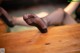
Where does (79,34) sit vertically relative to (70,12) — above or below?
below

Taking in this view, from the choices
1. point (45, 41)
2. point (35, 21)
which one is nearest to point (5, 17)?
point (35, 21)

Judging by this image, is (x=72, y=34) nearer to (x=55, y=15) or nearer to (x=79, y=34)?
(x=79, y=34)

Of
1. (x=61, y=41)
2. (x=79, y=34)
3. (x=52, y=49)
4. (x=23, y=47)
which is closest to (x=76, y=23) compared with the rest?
(x=79, y=34)

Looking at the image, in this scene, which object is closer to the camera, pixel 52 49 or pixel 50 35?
pixel 52 49

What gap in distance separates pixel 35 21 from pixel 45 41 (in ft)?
0.55

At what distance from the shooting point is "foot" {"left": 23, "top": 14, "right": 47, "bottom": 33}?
4.88 ft

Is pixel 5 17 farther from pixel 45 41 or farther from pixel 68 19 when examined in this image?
pixel 68 19

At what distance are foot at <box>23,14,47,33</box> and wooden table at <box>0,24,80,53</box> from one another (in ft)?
0.17

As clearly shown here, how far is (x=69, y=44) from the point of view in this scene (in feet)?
4.77

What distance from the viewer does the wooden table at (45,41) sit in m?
1.43

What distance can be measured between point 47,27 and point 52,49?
0.20 metres

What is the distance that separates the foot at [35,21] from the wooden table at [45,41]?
0.05 m

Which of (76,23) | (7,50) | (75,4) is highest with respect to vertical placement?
(75,4)

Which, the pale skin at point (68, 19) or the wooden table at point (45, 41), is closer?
the wooden table at point (45, 41)
